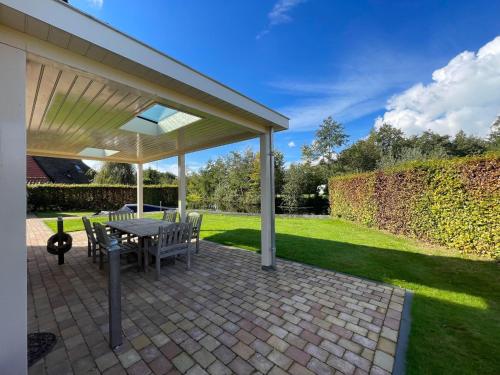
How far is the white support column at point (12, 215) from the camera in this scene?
1.54m

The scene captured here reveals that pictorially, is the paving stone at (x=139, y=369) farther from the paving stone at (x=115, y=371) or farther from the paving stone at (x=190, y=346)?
the paving stone at (x=190, y=346)

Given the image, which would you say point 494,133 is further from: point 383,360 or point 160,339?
point 160,339

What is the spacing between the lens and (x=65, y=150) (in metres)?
6.95

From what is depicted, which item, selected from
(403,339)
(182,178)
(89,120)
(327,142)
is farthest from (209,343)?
(327,142)

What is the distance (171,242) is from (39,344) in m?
2.10

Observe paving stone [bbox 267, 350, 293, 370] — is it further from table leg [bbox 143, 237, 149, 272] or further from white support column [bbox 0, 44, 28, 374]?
table leg [bbox 143, 237, 149, 272]

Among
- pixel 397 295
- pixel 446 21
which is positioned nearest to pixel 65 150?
pixel 397 295

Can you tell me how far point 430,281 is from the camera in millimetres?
3699

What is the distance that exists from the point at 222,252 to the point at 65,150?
6194mm

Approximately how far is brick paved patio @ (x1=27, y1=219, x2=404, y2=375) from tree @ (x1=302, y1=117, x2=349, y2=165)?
21.1 metres

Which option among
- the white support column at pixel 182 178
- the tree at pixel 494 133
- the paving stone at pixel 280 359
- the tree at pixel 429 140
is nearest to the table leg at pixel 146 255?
the paving stone at pixel 280 359

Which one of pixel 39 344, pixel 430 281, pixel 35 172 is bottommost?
pixel 430 281

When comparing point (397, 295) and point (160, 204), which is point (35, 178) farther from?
point (397, 295)

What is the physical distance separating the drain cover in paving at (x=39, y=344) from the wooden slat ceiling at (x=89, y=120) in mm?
2657
